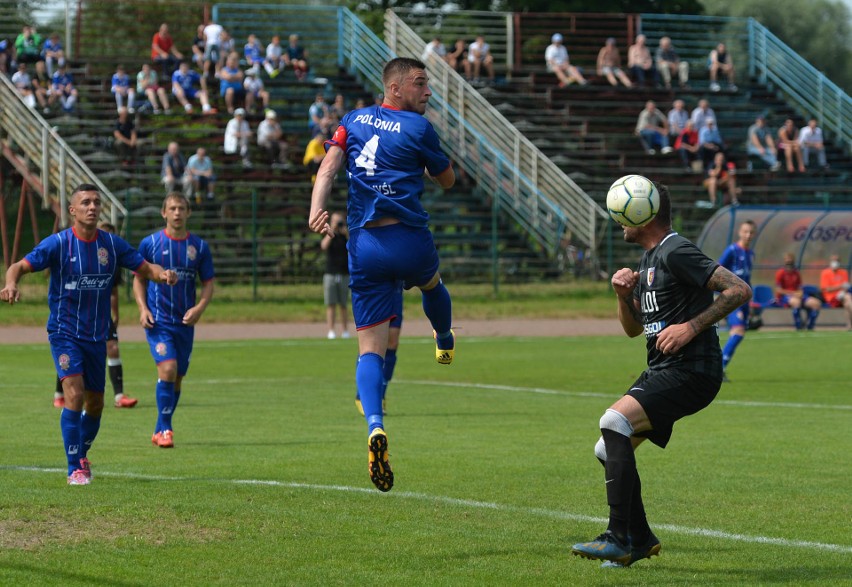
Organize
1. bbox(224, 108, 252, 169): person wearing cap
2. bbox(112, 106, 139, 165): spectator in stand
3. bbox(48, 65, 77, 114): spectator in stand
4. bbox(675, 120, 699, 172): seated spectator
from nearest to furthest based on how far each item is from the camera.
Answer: bbox(112, 106, 139, 165): spectator in stand < bbox(224, 108, 252, 169): person wearing cap < bbox(48, 65, 77, 114): spectator in stand < bbox(675, 120, 699, 172): seated spectator

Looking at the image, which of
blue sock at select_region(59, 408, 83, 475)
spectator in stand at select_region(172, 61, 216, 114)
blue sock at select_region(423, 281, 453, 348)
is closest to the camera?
blue sock at select_region(423, 281, 453, 348)

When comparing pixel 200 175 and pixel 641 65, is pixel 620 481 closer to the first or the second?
pixel 200 175

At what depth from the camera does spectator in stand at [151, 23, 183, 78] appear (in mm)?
38688

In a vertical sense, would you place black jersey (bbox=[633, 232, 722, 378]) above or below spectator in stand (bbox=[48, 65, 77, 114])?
below

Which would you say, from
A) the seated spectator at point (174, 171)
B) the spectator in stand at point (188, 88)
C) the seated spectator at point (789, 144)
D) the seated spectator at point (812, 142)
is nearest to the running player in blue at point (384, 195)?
the seated spectator at point (174, 171)

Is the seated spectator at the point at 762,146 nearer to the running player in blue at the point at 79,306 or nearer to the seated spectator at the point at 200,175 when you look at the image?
the seated spectator at the point at 200,175

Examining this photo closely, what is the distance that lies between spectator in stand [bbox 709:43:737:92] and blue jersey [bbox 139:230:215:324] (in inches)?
1342

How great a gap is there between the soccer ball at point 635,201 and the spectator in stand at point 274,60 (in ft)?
110

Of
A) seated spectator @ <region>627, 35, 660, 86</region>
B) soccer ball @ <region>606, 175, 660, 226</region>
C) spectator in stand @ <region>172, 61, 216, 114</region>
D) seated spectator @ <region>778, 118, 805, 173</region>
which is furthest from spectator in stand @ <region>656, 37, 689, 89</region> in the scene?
soccer ball @ <region>606, 175, 660, 226</region>

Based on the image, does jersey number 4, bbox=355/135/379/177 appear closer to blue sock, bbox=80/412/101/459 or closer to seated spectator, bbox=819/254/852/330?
blue sock, bbox=80/412/101/459

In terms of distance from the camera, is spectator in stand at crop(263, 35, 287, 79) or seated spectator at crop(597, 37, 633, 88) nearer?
spectator in stand at crop(263, 35, 287, 79)

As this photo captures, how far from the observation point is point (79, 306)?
998cm

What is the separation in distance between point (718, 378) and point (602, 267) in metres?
28.2

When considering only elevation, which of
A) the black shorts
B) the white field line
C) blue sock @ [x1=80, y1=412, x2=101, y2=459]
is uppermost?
the black shorts
